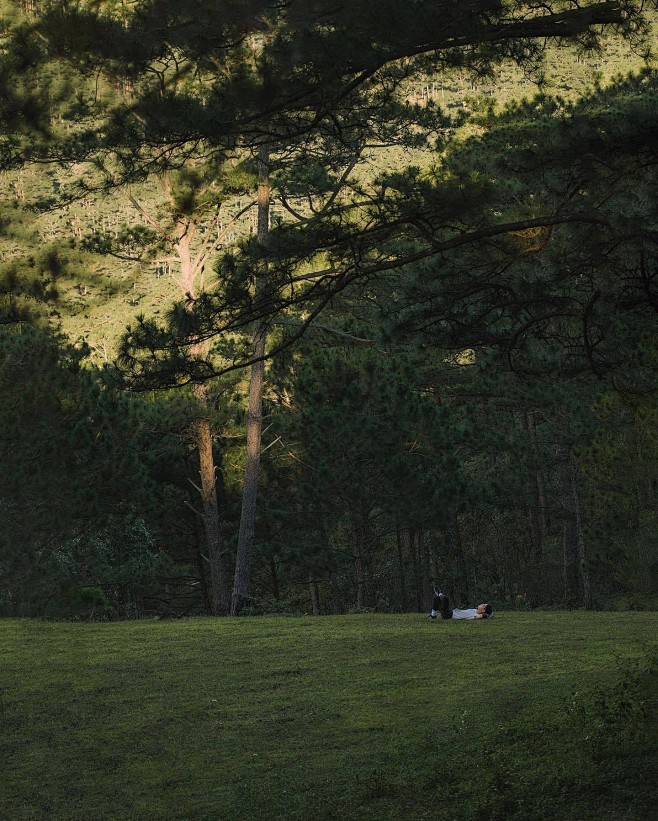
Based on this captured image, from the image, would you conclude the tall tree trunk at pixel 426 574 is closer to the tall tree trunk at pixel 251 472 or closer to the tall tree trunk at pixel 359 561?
the tall tree trunk at pixel 359 561

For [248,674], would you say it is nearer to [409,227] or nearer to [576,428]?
[409,227]

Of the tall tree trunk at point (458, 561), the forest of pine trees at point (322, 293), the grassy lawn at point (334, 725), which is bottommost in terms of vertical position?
the grassy lawn at point (334, 725)

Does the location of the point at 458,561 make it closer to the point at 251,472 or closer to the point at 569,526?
the point at 569,526

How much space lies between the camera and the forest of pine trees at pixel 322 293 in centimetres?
749

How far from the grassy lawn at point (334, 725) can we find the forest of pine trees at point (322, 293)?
2782 mm

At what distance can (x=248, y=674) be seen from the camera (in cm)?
1016

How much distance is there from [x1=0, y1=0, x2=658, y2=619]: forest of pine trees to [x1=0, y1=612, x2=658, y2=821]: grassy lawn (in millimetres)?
2782

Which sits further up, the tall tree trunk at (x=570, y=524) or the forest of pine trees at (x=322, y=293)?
the forest of pine trees at (x=322, y=293)

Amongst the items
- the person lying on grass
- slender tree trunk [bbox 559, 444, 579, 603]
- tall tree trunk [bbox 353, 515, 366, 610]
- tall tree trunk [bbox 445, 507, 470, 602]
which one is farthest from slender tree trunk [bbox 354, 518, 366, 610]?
the person lying on grass

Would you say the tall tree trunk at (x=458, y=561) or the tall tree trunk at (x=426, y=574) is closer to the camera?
the tall tree trunk at (x=458, y=561)

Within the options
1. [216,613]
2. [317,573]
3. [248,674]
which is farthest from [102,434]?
[248,674]

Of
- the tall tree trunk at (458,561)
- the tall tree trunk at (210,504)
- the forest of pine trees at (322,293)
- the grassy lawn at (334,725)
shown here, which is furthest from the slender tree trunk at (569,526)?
the grassy lawn at (334,725)

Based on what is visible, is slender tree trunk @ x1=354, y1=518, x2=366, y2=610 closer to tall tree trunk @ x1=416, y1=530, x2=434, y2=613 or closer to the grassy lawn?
tall tree trunk @ x1=416, y1=530, x2=434, y2=613

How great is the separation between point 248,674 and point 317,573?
14.2 metres
